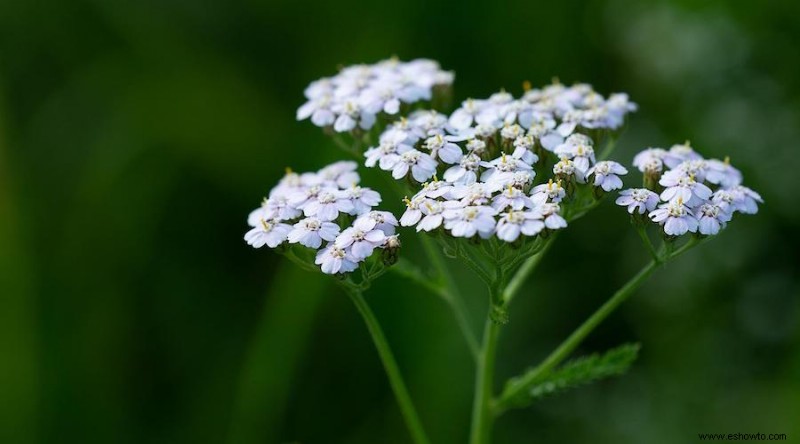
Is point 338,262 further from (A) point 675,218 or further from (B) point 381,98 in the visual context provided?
(A) point 675,218

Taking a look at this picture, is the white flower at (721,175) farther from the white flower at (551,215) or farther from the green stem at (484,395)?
the green stem at (484,395)

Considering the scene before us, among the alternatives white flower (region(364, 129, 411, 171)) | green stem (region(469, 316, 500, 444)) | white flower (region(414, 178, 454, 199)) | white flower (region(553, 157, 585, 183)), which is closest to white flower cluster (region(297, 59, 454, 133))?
white flower (region(364, 129, 411, 171))

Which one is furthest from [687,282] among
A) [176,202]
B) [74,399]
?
[74,399]

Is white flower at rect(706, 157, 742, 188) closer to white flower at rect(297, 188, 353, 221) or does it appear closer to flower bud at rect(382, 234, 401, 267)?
flower bud at rect(382, 234, 401, 267)

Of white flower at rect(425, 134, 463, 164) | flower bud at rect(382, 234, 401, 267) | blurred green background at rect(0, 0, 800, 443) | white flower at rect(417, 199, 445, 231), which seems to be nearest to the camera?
white flower at rect(417, 199, 445, 231)

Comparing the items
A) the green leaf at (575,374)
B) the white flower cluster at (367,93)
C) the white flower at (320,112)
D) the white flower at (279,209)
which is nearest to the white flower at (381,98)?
the white flower cluster at (367,93)
